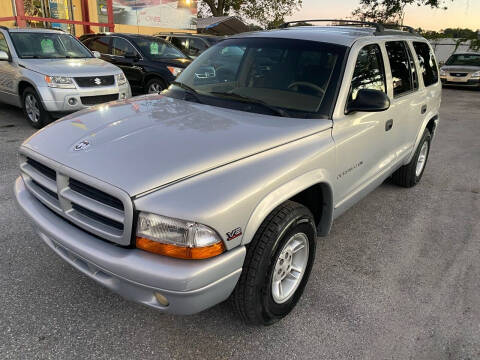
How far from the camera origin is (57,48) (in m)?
7.59

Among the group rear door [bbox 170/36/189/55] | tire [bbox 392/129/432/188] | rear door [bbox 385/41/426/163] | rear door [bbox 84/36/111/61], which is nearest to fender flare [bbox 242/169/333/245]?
rear door [bbox 385/41/426/163]

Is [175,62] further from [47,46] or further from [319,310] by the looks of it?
[319,310]

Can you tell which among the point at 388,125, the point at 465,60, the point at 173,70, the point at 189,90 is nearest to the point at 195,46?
the point at 173,70

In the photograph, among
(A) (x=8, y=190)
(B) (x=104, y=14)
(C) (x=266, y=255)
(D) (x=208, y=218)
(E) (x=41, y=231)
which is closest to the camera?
(D) (x=208, y=218)

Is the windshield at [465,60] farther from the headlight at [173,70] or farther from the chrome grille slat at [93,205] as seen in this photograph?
the chrome grille slat at [93,205]

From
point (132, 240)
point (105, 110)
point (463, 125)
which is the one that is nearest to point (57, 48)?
point (105, 110)

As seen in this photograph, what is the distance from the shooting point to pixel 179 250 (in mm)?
1868

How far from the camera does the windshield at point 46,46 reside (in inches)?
281

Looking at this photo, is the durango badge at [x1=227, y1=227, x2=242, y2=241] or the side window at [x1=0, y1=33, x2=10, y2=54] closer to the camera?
the durango badge at [x1=227, y1=227, x2=242, y2=241]

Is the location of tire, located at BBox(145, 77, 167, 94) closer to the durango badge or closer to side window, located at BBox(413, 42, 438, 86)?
side window, located at BBox(413, 42, 438, 86)

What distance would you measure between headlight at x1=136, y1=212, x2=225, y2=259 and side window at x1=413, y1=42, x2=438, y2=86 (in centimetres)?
355

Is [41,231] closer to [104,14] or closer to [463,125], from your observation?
[463,125]

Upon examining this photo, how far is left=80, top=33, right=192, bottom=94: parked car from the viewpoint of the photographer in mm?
8891

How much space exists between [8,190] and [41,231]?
2.36 m
